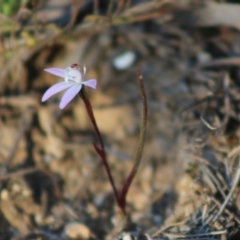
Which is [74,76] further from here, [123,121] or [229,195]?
[123,121]

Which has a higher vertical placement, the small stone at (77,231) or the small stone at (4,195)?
the small stone at (4,195)

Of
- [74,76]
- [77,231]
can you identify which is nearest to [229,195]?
[77,231]

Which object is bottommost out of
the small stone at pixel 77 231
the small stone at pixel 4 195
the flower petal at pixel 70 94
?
the small stone at pixel 77 231

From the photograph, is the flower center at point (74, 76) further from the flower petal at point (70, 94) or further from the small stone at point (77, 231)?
the small stone at point (77, 231)

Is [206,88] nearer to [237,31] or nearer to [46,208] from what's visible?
[237,31]

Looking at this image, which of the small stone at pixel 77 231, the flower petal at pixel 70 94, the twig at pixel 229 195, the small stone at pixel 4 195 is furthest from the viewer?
the small stone at pixel 4 195

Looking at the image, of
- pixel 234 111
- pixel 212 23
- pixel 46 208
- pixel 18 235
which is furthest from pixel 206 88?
pixel 18 235

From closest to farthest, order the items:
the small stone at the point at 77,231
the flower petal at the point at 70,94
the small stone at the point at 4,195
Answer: the flower petal at the point at 70,94 → the small stone at the point at 77,231 → the small stone at the point at 4,195

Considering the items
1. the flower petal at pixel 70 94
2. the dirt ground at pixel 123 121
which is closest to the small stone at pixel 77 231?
the dirt ground at pixel 123 121
